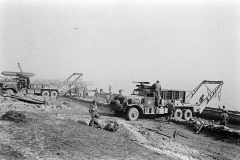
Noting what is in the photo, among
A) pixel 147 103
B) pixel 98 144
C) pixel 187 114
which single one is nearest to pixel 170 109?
pixel 147 103

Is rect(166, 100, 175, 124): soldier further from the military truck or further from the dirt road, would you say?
the dirt road

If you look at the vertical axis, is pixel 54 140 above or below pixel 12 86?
below

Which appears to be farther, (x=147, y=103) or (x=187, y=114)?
(x=187, y=114)

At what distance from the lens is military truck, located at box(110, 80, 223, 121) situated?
1301 cm

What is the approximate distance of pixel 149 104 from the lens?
1363 cm

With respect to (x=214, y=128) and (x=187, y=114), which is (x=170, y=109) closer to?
(x=187, y=114)

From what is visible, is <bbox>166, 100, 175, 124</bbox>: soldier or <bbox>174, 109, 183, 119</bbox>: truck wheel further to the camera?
<bbox>174, 109, 183, 119</bbox>: truck wheel

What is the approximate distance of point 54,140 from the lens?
632 cm

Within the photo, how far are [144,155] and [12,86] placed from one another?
791 inches

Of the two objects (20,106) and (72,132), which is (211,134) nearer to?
(72,132)

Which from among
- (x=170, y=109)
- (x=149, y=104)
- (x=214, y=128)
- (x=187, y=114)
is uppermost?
(x=149, y=104)

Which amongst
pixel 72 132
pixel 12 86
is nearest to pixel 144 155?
pixel 72 132

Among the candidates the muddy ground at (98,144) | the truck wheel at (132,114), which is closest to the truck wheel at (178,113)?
the truck wheel at (132,114)

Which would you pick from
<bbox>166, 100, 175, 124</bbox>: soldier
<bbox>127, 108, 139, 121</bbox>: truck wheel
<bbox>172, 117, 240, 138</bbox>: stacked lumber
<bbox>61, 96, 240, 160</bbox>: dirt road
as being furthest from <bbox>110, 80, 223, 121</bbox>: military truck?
<bbox>61, 96, 240, 160</bbox>: dirt road
